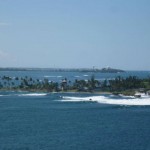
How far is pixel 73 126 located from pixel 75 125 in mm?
923

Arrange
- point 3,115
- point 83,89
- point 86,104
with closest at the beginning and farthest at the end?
point 3,115 → point 86,104 → point 83,89

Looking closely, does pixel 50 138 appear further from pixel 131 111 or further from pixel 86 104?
pixel 86 104

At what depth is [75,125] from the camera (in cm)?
6856

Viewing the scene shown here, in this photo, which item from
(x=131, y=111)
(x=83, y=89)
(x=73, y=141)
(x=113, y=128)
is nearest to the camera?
(x=73, y=141)

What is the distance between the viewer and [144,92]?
441 ft

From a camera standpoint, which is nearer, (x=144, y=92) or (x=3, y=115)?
(x=3, y=115)

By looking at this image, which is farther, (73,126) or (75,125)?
(75,125)

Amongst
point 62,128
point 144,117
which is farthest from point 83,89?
point 62,128

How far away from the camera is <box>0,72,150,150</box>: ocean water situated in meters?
52.1

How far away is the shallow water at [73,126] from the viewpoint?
52.1 meters

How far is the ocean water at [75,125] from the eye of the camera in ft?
171

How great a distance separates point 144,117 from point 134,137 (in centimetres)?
2252

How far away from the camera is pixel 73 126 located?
67.7 metres

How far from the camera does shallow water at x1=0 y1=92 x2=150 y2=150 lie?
171 feet
